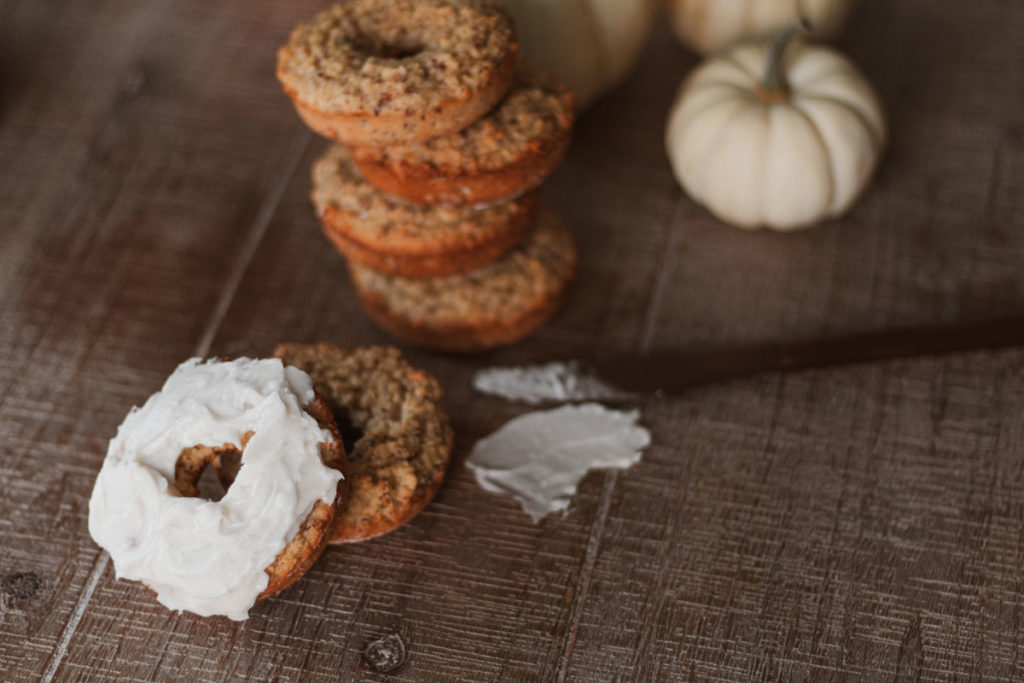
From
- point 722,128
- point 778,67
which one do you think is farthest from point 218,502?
point 778,67

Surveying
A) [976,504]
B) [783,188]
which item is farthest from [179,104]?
[976,504]

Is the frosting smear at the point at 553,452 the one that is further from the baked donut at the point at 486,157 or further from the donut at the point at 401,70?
the donut at the point at 401,70

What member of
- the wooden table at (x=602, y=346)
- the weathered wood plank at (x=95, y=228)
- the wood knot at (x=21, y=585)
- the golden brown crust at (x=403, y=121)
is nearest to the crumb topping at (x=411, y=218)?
the golden brown crust at (x=403, y=121)

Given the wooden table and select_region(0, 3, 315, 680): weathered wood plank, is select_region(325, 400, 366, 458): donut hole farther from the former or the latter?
select_region(0, 3, 315, 680): weathered wood plank

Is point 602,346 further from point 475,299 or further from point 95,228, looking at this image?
point 95,228

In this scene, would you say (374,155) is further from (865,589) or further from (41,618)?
(865,589)
